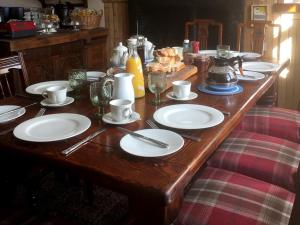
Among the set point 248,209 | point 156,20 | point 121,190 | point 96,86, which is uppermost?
point 156,20

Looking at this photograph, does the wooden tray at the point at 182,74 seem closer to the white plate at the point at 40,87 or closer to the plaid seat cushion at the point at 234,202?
the white plate at the point at 40,87

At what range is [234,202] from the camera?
1.18 meters

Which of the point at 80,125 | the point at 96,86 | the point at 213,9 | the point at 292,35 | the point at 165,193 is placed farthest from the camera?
the point at 213,9

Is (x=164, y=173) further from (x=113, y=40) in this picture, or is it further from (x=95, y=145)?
(x=113, y=40)

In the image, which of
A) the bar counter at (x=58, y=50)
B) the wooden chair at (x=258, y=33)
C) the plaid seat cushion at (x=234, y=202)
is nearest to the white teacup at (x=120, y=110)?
the plaid seat cushion at (x=234, y=202)

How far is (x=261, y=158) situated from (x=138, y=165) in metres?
0.73

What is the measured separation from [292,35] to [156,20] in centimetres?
130

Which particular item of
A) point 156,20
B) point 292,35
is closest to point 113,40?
point 156,20

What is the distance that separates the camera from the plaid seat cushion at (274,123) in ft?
5.92

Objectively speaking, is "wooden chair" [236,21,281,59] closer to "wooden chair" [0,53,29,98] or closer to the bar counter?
the bar counter

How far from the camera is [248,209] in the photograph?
1.14m

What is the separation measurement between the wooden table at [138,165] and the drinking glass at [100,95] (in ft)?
0.30

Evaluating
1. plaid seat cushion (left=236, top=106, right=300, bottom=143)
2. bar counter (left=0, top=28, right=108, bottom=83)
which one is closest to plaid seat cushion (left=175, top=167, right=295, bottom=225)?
plaid seat cushion (left=236, top=106, right=300, bottom=143)

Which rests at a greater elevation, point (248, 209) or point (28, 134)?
point (28, 134)
